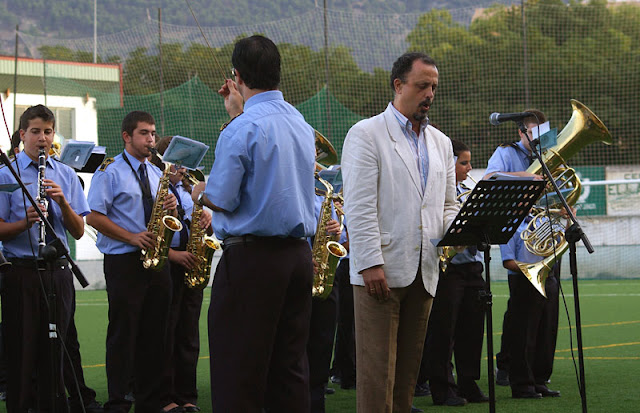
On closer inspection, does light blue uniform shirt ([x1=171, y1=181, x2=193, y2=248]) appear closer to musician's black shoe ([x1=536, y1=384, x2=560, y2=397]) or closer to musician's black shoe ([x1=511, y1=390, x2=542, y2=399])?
musician's black shoe ([x1=511, y1=390, x2=542, y2=399])

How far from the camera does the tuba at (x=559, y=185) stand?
7.27m

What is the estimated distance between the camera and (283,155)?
4312 mm

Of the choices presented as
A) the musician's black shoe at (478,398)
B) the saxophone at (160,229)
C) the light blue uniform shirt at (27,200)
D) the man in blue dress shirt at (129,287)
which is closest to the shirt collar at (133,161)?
the man in blue dress shirt at (129,287)

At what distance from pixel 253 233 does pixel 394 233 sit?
35.3 inches

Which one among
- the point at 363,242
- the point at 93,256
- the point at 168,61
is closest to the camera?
the point at 363,242

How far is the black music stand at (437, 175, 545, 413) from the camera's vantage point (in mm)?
4781

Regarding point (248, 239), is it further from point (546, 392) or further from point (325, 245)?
point (546, 392)

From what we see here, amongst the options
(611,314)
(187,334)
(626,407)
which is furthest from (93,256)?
(626,407)

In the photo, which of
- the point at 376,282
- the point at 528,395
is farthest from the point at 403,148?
the point at 528,395

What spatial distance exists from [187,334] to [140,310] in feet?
3.47

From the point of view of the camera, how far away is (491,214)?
491cm

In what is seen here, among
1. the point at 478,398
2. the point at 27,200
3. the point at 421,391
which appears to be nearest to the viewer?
the point at 27,200

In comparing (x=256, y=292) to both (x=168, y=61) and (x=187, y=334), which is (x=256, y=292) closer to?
(x=187, y=334)

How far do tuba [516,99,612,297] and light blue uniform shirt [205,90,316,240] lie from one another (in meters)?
3.44
